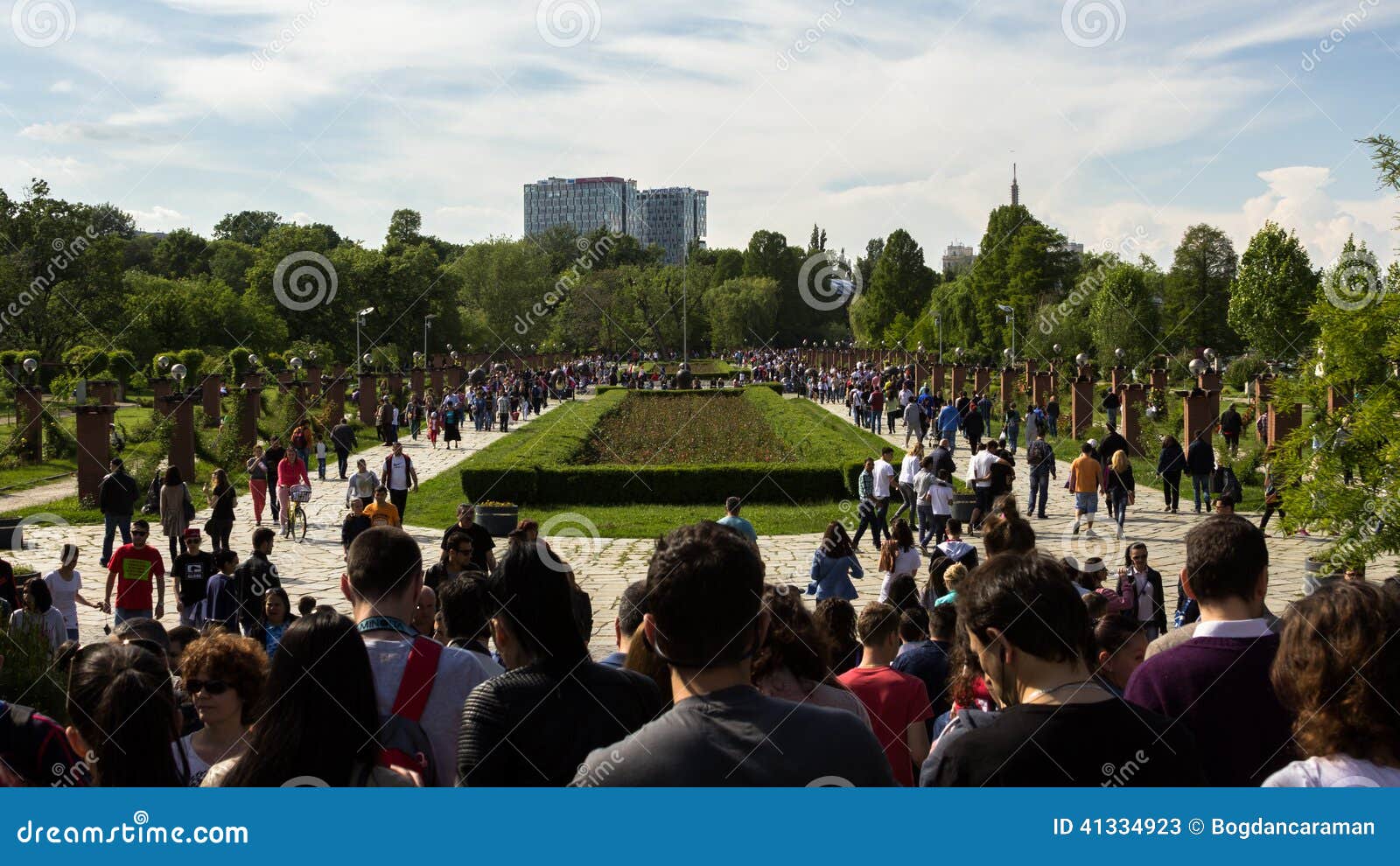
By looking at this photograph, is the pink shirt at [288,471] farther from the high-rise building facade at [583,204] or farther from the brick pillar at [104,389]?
the high-rise building facade at [583,204]

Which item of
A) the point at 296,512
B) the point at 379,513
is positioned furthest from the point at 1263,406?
the point at 379,513

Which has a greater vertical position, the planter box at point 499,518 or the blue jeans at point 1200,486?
the blue jeans at point 1200,486

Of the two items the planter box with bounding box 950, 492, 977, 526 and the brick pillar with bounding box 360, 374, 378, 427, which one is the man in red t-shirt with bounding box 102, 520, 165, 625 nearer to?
the planter box with bounding box 950, 492, 977, 526

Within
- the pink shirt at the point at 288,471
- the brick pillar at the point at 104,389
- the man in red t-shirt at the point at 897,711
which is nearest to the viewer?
the man in red t-shirt at the point at 897,711

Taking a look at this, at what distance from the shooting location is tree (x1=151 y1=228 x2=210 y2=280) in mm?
84000

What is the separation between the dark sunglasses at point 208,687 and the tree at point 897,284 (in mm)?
80419

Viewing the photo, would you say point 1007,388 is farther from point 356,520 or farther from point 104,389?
point 356,520

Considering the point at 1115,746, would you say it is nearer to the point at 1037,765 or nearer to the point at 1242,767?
the point at 1037,765

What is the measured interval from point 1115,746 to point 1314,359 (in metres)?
6.81

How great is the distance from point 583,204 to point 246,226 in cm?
7978

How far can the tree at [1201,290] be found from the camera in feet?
223

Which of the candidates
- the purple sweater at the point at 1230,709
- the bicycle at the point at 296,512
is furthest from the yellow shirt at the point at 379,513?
the purple sweater at the point at 1230,709

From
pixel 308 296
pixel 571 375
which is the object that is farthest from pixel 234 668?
pixel 308 296

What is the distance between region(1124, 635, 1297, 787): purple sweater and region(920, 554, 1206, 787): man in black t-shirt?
0.59 meters
